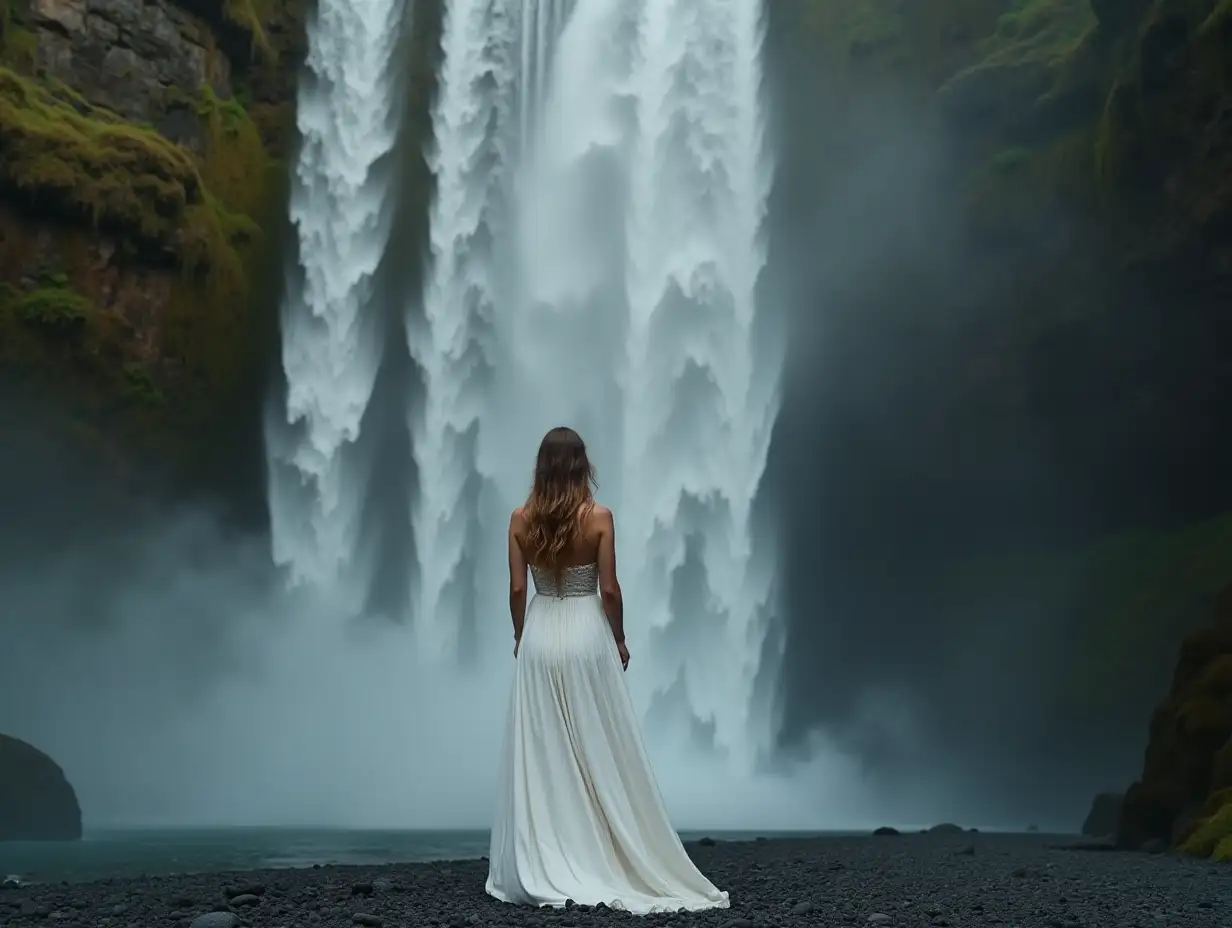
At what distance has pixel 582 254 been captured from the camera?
2611cm

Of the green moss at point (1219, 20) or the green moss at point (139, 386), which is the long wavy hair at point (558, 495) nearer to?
the green moss at point (1219, 20)

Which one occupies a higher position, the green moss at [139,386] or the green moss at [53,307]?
the green moss at [53,307]

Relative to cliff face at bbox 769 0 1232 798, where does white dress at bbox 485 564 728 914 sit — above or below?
below

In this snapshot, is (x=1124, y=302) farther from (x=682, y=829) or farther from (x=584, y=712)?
(x=584, y=712)

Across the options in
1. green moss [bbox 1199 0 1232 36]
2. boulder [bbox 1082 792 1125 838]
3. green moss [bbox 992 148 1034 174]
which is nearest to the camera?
boulder [bbox 1082 792 1125 838]

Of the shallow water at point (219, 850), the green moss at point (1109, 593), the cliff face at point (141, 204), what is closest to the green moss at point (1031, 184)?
the green moss at point (1109, 593)

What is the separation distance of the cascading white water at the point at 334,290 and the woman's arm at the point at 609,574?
19055mm

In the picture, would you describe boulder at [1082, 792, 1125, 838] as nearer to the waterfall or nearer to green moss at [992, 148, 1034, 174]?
the waterfall

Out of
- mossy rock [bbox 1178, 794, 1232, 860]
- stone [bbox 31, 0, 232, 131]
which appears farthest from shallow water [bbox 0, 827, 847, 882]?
stone [bbox 31, 0, 232, 131]

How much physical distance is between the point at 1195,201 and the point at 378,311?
593 inches

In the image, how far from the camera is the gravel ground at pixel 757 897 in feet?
19.6

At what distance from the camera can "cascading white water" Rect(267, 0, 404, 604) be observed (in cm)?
2473

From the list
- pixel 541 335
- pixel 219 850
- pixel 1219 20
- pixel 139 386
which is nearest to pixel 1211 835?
pixel 219 850

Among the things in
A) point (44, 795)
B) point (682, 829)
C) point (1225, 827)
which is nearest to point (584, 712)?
point (1225, 827)
